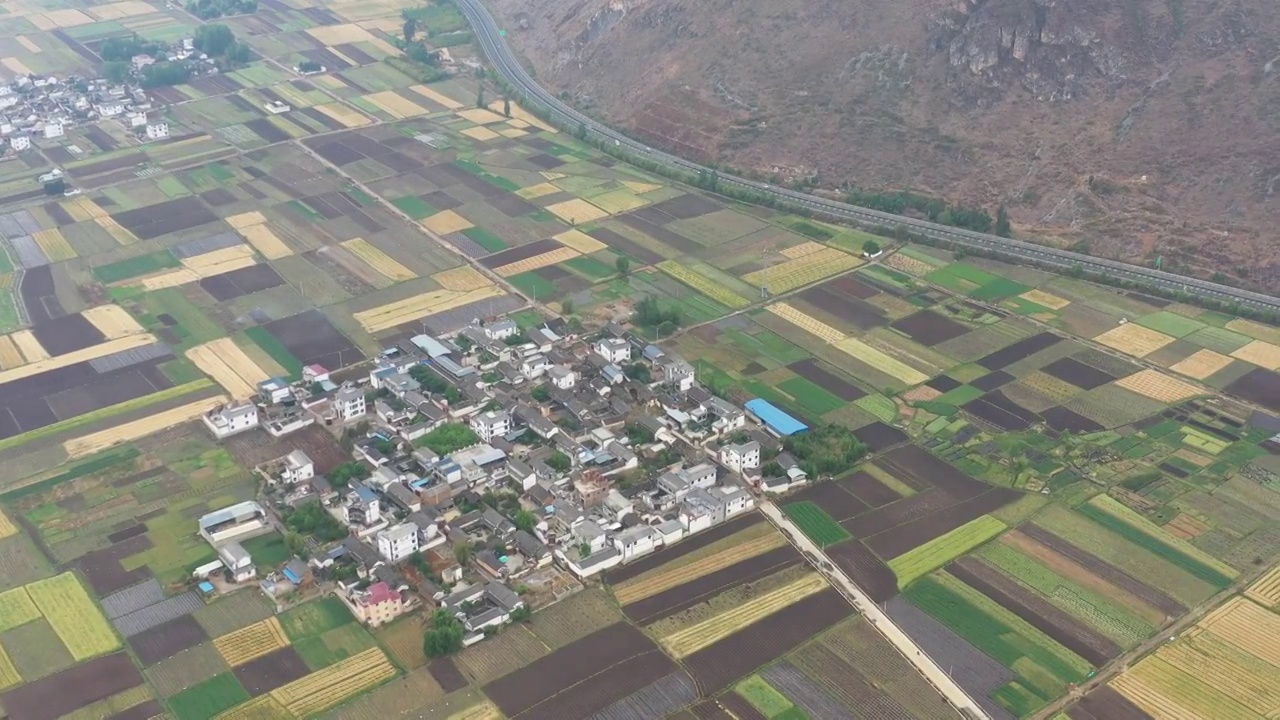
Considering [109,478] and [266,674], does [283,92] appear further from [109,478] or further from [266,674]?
[266,674]

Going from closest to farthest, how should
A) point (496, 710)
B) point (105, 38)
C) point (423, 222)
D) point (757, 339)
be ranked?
point (496, 710), point (757, 339), point (423, 222), point (105, 38)

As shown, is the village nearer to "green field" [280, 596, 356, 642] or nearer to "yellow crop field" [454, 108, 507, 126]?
"green field" [280, 596, 356, 642]

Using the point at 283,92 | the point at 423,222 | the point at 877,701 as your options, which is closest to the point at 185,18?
the point at 283,92

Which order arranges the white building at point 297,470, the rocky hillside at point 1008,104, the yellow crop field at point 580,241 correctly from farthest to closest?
the rocky hillside at point 1008,104, the yellow crop field at point 580,241, the white building at point 297,470

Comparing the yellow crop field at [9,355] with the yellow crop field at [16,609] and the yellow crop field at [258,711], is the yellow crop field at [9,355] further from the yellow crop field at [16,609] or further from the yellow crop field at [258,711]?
the yellow crop field at [258,711]

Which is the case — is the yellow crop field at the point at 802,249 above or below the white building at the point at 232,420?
above

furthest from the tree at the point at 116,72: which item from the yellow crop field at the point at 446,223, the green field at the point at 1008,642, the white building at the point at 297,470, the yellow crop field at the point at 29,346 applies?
the green field at the point at 1008,642
